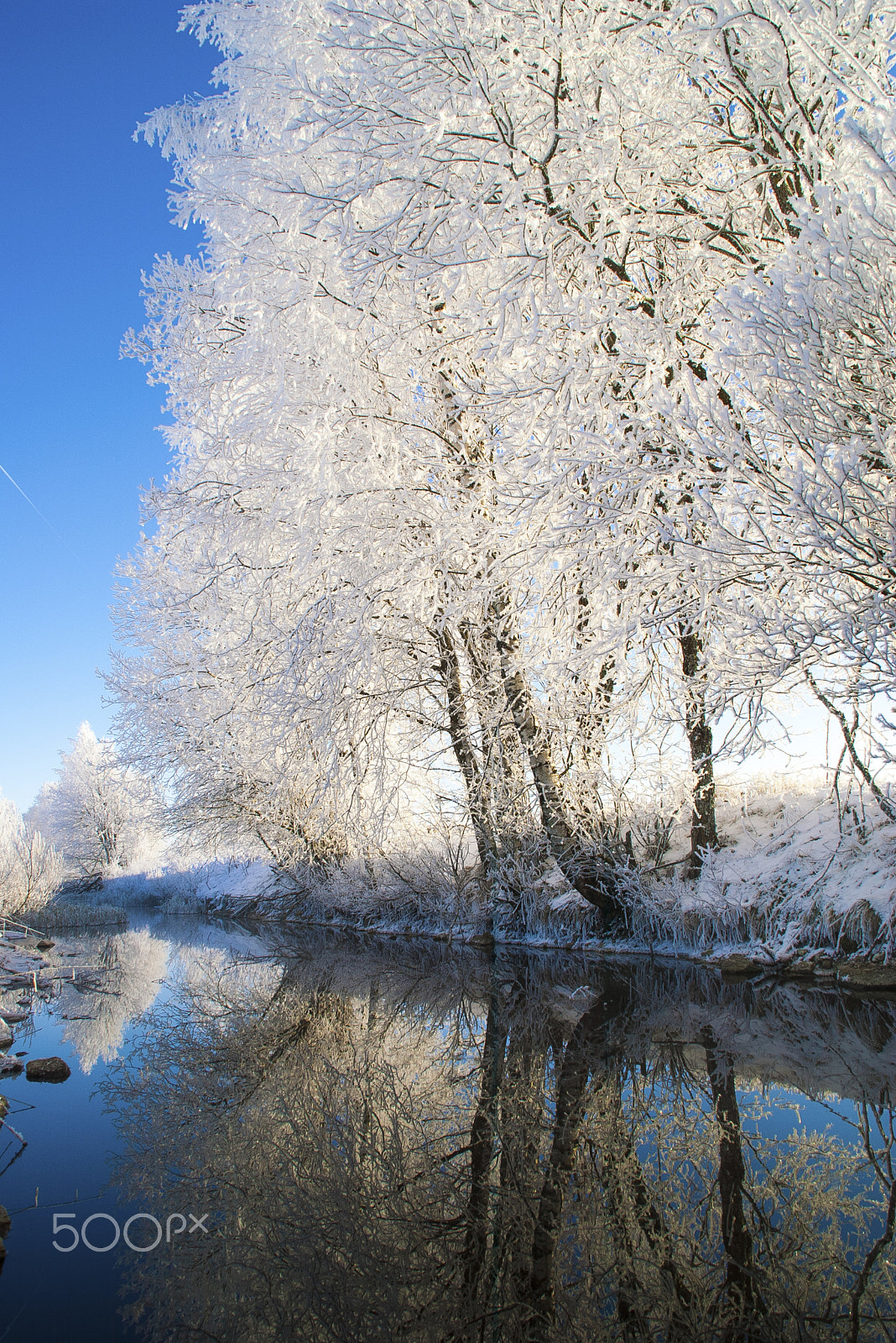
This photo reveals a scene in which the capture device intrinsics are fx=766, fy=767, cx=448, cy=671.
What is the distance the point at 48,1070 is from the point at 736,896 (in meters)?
5.98

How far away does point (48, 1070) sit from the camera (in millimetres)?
4742

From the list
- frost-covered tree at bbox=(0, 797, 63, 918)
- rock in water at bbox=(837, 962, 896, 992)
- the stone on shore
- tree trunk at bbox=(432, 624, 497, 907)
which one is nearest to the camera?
rock in water at bbox=(837, 962, 896, 992)

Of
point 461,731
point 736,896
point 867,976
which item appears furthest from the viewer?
point 736,896

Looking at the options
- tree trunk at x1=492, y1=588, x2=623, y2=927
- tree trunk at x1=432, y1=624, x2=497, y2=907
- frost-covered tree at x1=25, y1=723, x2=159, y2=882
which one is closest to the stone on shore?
tree trunk at x1=492, y1=588, x2=623, y2=927

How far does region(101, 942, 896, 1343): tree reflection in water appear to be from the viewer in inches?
81.0

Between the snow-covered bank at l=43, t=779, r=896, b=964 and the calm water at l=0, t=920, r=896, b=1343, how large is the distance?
111 cm

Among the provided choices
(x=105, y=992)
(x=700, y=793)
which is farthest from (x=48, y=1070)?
(x=700, y=793)

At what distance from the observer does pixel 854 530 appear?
356 cm

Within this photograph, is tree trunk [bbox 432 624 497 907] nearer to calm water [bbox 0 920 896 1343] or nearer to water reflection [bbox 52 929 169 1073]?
calm water [bbox 0 920 896 1343]

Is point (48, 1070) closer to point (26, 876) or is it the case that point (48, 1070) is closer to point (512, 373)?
point (512, 373)

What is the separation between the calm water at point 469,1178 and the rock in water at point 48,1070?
0.39ft

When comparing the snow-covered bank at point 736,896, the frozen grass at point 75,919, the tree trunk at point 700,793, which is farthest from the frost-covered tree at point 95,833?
the tree trunk at point 700,793

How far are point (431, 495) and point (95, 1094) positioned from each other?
4687 millimetres

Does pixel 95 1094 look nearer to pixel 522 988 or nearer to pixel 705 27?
pixel 522 988
